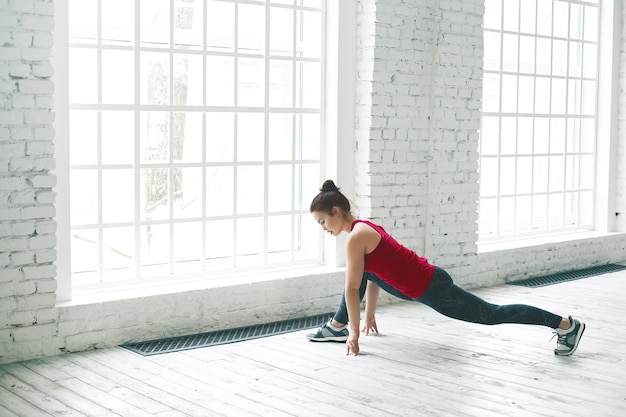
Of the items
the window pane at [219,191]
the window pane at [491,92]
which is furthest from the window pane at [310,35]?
the window pane at [491,92]

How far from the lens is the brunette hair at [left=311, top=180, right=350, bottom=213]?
4.96 m

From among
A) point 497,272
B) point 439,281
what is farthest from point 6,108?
point 497,272

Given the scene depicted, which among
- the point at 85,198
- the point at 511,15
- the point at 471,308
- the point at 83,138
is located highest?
the point at 511,15

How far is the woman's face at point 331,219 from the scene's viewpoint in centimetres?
496

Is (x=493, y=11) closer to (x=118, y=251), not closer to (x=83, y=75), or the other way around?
(x=83, y=75)

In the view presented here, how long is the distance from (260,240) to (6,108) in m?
1.98

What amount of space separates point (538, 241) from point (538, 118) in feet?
3.70

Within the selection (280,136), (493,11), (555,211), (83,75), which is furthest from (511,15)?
(83,75)

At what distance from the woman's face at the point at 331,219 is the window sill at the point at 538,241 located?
2549mm

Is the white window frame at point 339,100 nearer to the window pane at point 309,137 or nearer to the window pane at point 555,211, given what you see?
the window pane at point 309,137

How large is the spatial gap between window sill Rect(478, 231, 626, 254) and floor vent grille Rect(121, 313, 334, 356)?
1.97 m

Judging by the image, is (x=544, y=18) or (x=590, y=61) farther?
(x=590, y=61)

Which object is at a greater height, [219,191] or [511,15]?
[511,15]

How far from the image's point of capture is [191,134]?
5699 millimetres
